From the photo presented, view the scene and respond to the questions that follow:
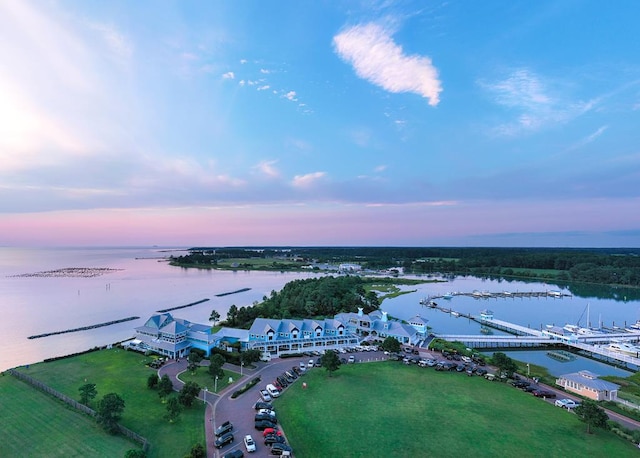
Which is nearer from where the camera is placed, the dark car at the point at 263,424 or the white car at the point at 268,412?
the dark car at the point at 263,424

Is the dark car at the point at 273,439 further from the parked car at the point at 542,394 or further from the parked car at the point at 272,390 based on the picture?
the parked car at the point at 542,394

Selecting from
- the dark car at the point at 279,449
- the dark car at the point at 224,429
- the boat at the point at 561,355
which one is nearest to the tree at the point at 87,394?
the dark car at the point at 224,429

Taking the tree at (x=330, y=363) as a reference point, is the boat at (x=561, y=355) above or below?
below

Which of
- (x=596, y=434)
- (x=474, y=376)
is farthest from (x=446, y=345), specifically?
(x=596, y=434)

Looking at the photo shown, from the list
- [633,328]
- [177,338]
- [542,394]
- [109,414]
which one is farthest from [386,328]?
[633,328]

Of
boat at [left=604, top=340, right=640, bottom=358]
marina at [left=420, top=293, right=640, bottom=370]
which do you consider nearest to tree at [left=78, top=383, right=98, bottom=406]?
marina at [left=420, top=293, right=640, bottom=370]

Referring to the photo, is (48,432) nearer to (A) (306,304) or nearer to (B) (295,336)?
(B) (295,336)

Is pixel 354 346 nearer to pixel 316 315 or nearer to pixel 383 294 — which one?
pixel 316 315
